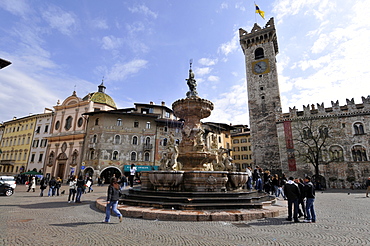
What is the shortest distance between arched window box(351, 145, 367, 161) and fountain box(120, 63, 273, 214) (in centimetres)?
2864

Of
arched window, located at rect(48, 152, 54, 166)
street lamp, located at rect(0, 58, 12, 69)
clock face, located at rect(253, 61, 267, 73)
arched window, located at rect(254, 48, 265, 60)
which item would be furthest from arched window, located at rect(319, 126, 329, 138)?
arched window, located at rect(48, 152, 54, 166)

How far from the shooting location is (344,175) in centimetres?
3003

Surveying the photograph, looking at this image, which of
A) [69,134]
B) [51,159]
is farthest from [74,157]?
[51,159]

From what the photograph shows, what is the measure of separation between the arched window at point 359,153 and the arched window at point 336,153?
1.43 m

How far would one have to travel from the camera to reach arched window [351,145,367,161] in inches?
1169

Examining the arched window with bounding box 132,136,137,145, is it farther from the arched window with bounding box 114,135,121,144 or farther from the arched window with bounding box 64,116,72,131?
the arched window with bounding box 64,116,72,131

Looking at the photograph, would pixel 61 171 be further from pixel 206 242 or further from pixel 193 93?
pixel 206 242

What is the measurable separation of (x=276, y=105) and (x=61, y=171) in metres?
40.8

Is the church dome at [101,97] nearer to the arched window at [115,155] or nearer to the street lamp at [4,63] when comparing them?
the arched window at [115,155]

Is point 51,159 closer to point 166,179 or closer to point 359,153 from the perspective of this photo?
point 166,179

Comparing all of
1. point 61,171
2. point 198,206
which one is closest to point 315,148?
point 198,206

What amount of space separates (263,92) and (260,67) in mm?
5618

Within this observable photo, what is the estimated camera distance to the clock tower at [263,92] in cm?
3738

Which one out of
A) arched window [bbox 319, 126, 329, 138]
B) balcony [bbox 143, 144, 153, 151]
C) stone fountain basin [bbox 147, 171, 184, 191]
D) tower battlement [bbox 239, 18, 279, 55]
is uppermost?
tower battlement [bbox 239, 18, 279, 55]
